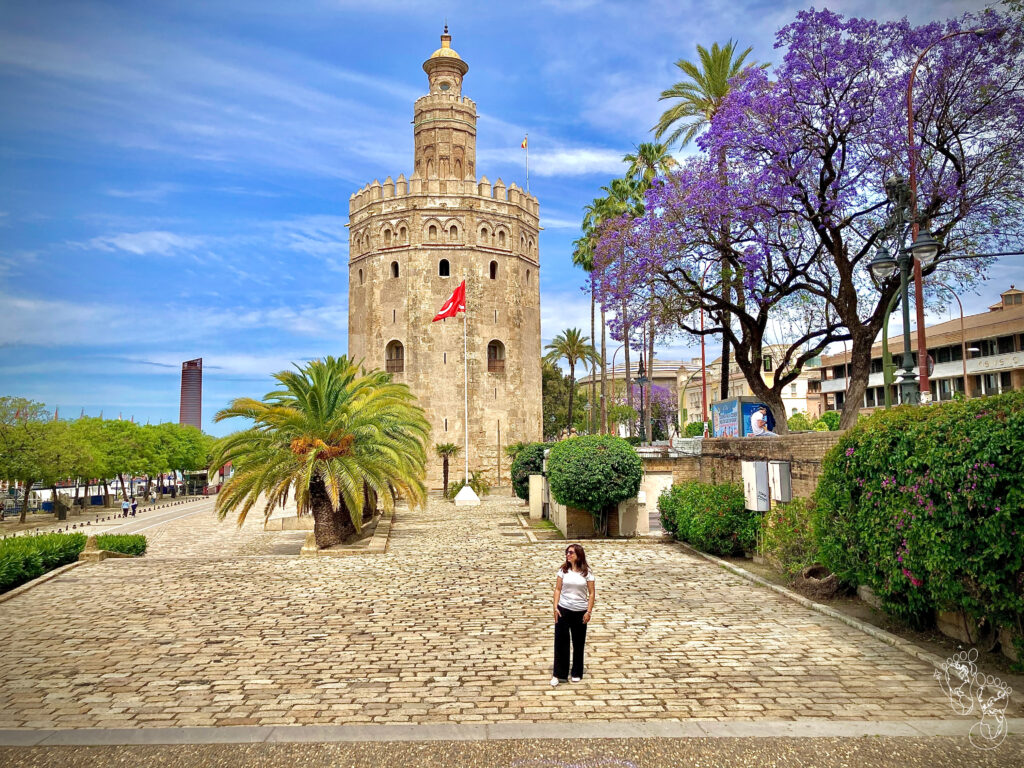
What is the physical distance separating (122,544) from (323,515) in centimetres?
457

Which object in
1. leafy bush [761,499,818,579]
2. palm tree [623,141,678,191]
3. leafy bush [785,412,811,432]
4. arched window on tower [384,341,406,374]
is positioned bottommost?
leafy bush [761,499,818,579]

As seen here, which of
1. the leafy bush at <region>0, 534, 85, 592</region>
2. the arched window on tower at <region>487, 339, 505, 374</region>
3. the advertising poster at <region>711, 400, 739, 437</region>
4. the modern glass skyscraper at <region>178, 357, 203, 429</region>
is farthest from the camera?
the modern glass skyscraper at <region>178, 357, 203, 429</region>

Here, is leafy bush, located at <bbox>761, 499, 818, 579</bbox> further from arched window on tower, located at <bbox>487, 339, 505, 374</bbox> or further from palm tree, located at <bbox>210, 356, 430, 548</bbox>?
arched window on tower, located at <bbox>487, 339, 505, 374</bbox>

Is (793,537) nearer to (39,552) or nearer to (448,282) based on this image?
(39,552)

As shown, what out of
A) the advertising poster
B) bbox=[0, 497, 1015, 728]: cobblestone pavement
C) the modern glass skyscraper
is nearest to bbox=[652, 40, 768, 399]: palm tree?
the advertising poster

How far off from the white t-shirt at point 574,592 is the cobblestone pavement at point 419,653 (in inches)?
28.0

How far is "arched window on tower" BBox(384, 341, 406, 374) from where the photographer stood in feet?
145

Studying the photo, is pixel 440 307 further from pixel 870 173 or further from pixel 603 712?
pixel 603 712

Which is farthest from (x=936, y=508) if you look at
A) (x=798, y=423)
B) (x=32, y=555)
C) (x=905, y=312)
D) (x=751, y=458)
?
(x=798, y=423)

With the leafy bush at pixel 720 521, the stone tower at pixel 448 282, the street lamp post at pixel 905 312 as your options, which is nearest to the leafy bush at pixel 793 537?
the leafy bush at pixel 720 521

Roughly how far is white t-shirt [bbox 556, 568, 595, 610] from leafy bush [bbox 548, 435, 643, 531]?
10074 millimetres

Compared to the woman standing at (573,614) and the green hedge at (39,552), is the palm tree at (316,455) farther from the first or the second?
the woman standing at (573,614)

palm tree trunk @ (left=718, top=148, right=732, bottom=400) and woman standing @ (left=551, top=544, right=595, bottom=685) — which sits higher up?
palm tree trunk @ (left=718, top=148, right=732, bottom=400)

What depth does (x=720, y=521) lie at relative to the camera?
1422 cm
